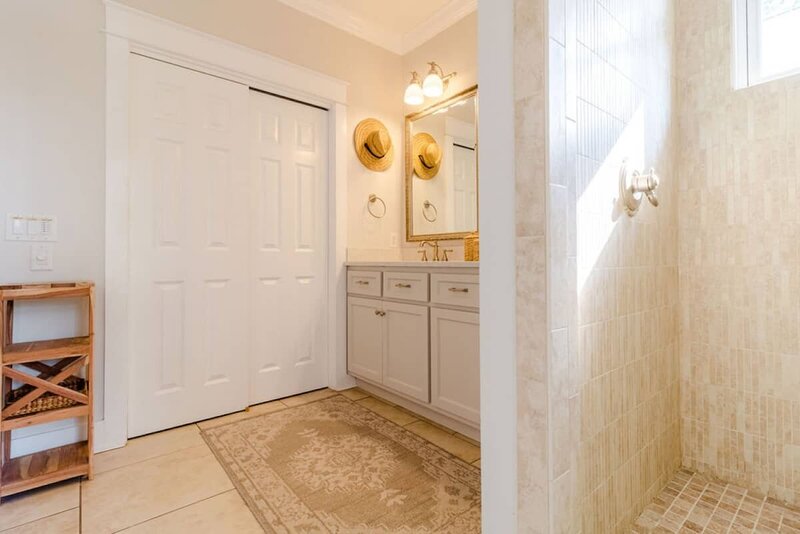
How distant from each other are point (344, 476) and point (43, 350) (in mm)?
1341

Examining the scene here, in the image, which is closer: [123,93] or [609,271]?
[609,271]

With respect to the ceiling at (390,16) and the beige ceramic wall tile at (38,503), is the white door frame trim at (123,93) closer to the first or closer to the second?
the beige ceramic wall tile at (38,503)

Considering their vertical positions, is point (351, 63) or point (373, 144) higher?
point (351, 63)

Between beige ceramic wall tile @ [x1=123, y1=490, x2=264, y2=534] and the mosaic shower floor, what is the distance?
4.37 feet

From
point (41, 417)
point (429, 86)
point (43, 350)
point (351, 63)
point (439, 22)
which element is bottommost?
point (41, 417)

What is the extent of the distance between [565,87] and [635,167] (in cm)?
53

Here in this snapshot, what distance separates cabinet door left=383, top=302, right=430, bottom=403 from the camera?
2.13 meters

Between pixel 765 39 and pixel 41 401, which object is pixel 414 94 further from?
pixel 41 401

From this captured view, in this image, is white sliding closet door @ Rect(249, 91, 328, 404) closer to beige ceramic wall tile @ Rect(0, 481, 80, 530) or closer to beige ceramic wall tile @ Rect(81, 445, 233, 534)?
beige ceramic wall tile @ Rect(81, 445, 233, 534)

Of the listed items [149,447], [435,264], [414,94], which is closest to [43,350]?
[149,447]

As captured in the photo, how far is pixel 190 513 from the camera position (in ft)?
4.60

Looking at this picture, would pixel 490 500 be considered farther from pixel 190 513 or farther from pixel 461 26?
pixel 461 26

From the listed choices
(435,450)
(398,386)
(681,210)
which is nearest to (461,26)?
(681,210)

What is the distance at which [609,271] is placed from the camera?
1140mm
